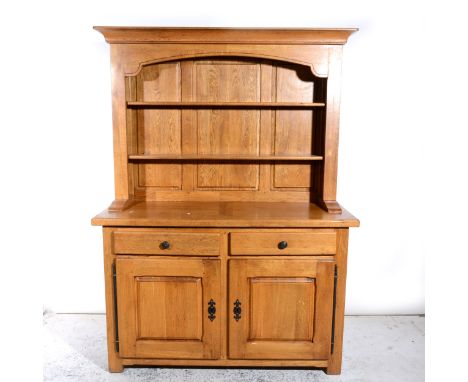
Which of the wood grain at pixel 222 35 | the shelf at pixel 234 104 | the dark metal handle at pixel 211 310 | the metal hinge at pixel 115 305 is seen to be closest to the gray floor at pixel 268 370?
the metal hinge at pixel 115 305

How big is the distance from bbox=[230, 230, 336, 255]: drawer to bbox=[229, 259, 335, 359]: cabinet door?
6 cm

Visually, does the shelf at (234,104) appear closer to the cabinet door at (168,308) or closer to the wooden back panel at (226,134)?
the wooden back panel at (226,134)

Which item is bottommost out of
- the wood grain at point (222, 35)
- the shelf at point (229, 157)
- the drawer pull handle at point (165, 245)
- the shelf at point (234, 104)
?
the drawer pull handle at point (165, 245)

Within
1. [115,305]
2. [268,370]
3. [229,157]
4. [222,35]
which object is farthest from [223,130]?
[268,370]

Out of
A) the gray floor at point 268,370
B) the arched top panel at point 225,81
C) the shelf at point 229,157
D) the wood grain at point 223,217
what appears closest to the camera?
the wood grain at point 223,217

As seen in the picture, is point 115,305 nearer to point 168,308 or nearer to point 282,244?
point 168,308

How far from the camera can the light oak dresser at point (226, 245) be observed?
6.87 ft

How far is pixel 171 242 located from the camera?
6.87 ft

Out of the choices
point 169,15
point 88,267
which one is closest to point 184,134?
point 169,15

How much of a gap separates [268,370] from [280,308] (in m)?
0.43

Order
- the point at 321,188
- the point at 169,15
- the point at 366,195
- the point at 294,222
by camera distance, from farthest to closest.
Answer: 1. the point at 366,195
2. the point at 169,15
3. the point at 321,188
4. the point at 294,222

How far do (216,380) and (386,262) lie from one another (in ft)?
4.95

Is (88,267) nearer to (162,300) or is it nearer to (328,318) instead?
(162,300)

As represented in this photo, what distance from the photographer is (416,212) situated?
2.78 metres
